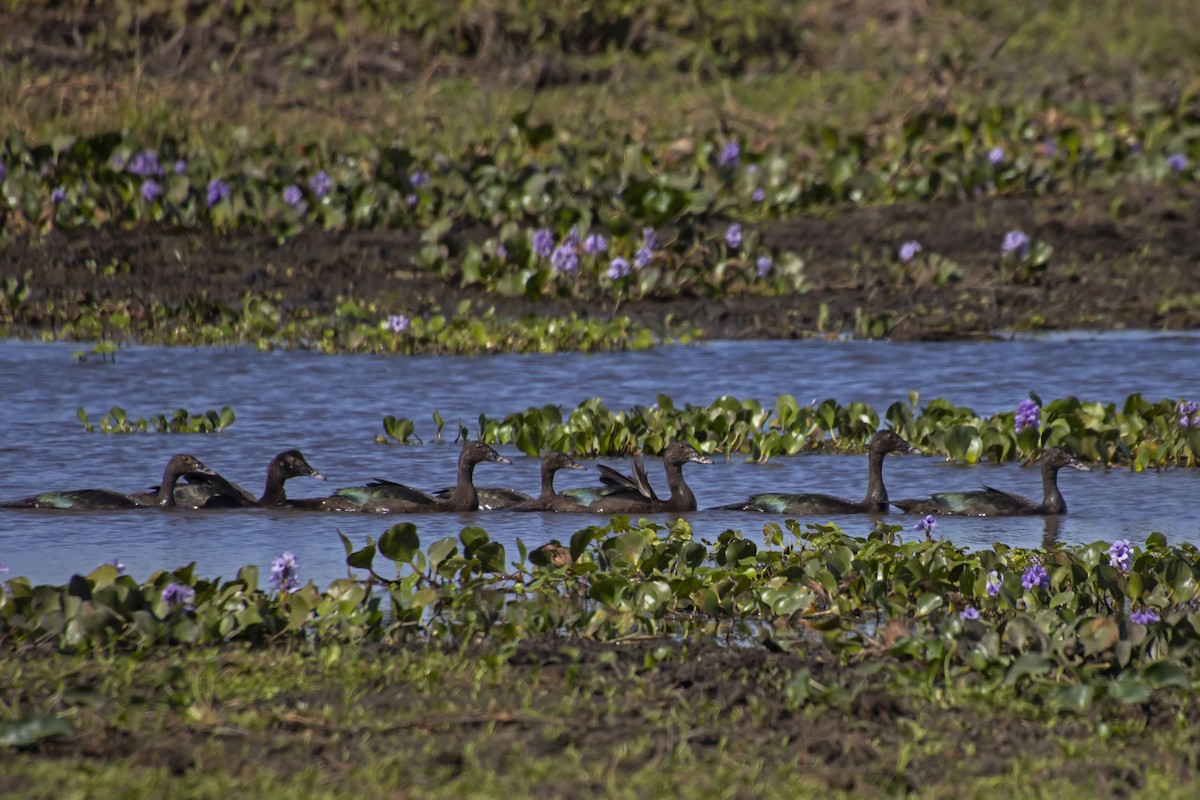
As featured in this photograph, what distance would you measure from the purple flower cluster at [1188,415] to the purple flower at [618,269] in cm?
543

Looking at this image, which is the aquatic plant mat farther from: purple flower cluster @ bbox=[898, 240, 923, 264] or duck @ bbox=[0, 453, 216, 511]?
purple flower cluster @ bbox=[898, 240, 923, 264]

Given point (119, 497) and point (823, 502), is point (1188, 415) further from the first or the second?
point (119, 497)

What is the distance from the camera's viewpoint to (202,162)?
16.0m

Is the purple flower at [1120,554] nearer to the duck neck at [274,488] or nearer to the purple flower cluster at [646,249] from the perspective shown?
the duck neck at [274,488]

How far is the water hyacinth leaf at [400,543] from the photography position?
6867 mm

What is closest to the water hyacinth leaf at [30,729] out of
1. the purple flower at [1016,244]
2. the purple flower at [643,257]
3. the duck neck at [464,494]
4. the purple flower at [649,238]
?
the duck neck at [464,494]

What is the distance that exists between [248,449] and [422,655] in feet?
14.7

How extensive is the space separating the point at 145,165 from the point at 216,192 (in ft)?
1.96

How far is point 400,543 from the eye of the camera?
6.92 metres

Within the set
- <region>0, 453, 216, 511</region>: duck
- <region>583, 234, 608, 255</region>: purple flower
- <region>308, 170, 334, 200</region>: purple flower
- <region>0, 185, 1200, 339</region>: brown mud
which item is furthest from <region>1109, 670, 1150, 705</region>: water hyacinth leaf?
<region>308, 170, 334, 200</region>: purple flower

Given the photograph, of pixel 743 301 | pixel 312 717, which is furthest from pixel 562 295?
pixel 312 717

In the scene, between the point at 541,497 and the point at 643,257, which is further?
the point at 643,257

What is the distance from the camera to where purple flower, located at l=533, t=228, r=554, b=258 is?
1494 centimetres

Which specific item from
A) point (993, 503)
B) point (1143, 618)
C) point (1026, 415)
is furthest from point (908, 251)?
point (1143, 618)
